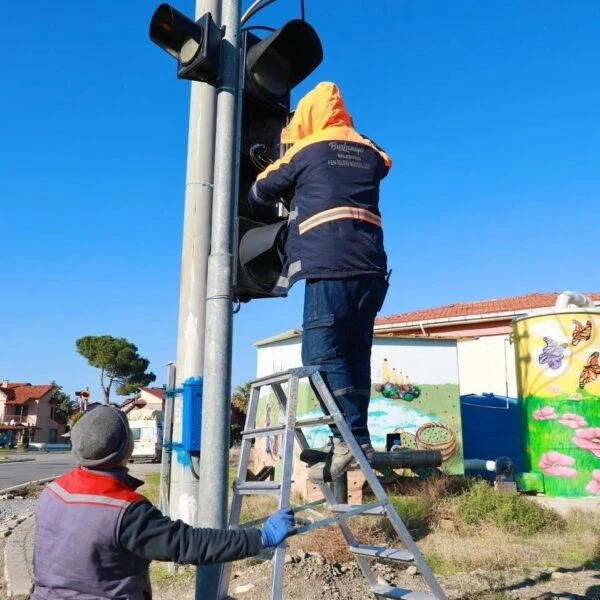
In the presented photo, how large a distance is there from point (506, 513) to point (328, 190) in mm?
7526

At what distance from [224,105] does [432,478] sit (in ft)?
30.9

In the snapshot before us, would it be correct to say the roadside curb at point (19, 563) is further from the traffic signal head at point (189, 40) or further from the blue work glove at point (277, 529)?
the traffic signal head at point (189, 40)

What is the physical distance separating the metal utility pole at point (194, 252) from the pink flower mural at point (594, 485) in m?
9.47

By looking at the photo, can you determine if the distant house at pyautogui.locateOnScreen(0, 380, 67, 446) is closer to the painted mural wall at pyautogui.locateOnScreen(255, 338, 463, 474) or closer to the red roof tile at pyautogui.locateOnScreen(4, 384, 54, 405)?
the red roof tile at pyautogui.locateOnScreen(4, 384, 54, 405)

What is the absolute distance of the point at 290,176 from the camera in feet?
12.2

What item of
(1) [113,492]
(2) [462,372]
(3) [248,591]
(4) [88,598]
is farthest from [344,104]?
(2) [462,372]

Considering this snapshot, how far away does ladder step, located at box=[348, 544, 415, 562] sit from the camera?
10.4 feet

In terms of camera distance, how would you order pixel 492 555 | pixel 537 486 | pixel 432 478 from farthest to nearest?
1. pixel 537 486
2. pixel 432 478
3. pixel 492 555

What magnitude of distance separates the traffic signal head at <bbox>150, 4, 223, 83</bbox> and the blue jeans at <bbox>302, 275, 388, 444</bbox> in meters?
1.41

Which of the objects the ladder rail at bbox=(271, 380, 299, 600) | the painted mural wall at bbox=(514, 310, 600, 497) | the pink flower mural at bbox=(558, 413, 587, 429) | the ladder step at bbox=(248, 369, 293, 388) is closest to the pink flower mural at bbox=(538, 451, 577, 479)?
the painted mural wall at bbox=(514, 310, 600, 497)

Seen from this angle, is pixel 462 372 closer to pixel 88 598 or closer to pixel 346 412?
pixel 346 412

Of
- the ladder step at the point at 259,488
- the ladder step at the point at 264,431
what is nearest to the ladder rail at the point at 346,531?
the ladder step at the point at 264,431

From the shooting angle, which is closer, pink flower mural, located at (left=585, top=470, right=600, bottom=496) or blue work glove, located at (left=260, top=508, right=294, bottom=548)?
blue work glove, located at (left=260, top=508, right=294, bottom=548)

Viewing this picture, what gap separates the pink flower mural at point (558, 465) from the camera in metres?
12.2
